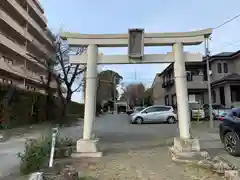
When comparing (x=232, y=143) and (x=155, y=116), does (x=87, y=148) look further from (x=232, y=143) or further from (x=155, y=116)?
(x=155, y=116)

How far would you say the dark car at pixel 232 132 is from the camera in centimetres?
751

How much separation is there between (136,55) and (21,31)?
29006 millimetres

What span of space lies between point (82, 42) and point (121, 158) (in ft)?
12.5

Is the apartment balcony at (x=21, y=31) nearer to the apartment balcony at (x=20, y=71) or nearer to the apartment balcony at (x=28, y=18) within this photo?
the apartment balcony at (x=28, y=18)

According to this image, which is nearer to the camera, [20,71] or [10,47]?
[10,47]

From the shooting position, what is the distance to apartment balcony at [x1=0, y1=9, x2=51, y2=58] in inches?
1075

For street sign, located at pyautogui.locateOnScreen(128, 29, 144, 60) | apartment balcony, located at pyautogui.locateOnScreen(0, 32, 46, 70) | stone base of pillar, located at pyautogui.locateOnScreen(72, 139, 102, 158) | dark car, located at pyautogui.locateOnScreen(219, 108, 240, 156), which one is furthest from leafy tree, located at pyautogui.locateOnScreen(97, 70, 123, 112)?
stone base of pillar, located at pyautogui.locateOnScreen(72, 139, 102, 158)

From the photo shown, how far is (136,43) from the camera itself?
8.09 metres

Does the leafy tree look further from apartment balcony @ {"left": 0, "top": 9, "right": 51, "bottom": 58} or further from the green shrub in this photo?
the green shrub

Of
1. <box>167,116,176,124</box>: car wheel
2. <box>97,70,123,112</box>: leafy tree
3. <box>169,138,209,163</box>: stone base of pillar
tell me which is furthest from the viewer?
<box>97,70,123,112</box>: leafy tree

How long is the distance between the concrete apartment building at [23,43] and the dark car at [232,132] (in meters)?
20.4

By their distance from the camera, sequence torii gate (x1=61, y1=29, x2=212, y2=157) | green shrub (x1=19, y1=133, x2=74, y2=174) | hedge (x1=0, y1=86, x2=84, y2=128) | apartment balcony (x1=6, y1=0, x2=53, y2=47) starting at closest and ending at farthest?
green shrub (x1=19, y1=133, x2=74, y2=174), torii gate (x1=61, y1=29, x2=212, y2=157), hedge (x1=0, y1=86, x2=84, y2=128), apartment balcony (x1=6, y1=0, x2=53, y2=47)

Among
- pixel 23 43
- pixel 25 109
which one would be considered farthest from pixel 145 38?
pixel 23 43

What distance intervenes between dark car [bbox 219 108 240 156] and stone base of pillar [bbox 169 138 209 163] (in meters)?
1.06
